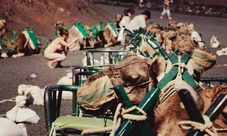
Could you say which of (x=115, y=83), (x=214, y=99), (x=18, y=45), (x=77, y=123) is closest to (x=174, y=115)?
(x=214, y=99)

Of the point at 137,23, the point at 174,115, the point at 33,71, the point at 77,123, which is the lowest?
the point at 33,71

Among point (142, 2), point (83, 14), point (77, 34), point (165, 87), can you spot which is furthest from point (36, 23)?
point (142, 2)

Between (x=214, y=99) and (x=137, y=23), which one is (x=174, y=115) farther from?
(x=137, y=23)

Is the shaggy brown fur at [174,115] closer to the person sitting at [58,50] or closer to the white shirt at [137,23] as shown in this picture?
the white shirt at [137,23]

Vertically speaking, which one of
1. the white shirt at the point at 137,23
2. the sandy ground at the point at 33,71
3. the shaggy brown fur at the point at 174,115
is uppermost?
the white shirt at the point at 137,23

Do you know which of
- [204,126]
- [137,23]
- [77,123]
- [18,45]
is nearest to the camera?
[204,126]

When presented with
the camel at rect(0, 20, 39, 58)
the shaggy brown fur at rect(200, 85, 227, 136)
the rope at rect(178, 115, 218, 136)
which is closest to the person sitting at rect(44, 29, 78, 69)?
the camel at rect(0, 20, 39, 58)

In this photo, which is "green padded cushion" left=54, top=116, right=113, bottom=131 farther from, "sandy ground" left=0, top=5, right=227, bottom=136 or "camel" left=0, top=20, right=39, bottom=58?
"camel" left=0, top=20, right=39, bottom=58

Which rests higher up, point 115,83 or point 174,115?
point 115,83

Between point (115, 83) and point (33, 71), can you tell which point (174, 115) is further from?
point (33, 71)

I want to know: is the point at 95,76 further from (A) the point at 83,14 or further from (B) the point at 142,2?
(B) the point at 142,2

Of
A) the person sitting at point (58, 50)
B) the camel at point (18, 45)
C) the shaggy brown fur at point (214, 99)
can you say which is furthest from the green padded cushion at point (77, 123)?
the camel at point (18, 45)

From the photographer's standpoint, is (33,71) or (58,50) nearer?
(33,71)

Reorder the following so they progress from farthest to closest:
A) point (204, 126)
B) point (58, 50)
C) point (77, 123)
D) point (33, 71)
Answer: point (58, 50) < point (33, 71) < point (77, 123) < point (204, 126)
